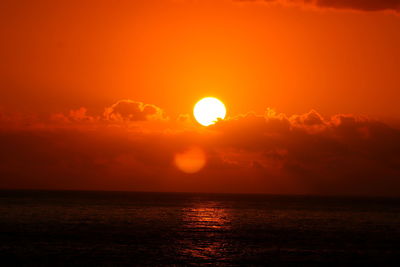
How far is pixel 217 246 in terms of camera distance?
70875 millimetres

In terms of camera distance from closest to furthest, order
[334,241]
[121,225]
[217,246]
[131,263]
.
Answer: [131,263], [217,246], [334,241], [121,225]

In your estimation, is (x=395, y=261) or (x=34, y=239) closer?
(x=395, y=261)

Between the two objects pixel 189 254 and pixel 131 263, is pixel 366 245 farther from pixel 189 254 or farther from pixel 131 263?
pixel 131 263

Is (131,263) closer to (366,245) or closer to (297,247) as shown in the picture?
(297,247)

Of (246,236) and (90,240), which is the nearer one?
(90,240)

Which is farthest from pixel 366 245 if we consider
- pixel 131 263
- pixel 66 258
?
pixel 66 258

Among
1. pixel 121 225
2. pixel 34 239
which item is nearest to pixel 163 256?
pixel 34 239

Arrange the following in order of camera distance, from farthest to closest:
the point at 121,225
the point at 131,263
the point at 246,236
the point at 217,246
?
the point at 121,225, the point at 246,236, the point at 217,246, the point at 131,263

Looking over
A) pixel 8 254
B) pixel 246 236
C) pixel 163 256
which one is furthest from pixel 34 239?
pixel 246 236

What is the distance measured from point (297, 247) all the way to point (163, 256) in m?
20.8

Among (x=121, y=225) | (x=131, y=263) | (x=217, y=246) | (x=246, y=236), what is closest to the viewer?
(x=131, y=263)

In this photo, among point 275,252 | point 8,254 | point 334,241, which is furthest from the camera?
point 334,241

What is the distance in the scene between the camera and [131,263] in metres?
55.8

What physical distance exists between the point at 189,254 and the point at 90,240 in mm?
19769
